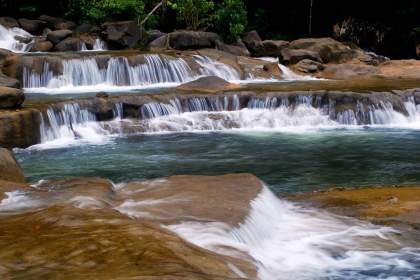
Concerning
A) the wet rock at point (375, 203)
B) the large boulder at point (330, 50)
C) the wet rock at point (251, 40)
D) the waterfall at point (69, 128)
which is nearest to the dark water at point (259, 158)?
the waterfall at point (69, 128)

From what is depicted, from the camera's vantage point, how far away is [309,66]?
75.9ft

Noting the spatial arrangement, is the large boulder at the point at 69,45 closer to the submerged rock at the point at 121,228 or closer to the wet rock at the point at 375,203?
the submerged rock at the point at 121,228

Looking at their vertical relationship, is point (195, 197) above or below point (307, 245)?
above

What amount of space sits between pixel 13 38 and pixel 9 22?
2.22m

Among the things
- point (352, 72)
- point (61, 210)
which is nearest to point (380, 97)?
point (352, 72)

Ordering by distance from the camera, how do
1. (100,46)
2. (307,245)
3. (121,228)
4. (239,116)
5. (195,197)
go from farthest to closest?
(100,46), (239,116), (195,197), (307,245), (121,228)

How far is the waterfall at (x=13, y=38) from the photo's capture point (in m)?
25.9

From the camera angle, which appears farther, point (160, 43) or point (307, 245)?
point (160, 43)

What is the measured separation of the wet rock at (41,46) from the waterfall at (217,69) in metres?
6.50

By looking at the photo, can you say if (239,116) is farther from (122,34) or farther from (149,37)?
(149,37)

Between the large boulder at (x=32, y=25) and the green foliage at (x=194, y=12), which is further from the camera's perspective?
the large boulder at (x=32, y=25)

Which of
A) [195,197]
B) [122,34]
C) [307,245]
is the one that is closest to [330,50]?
[122,34]

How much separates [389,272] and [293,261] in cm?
81

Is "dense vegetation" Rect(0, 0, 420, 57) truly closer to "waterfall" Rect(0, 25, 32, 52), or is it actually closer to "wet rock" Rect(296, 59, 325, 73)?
"waterfall" Rect(0, 25, 32, 52)
